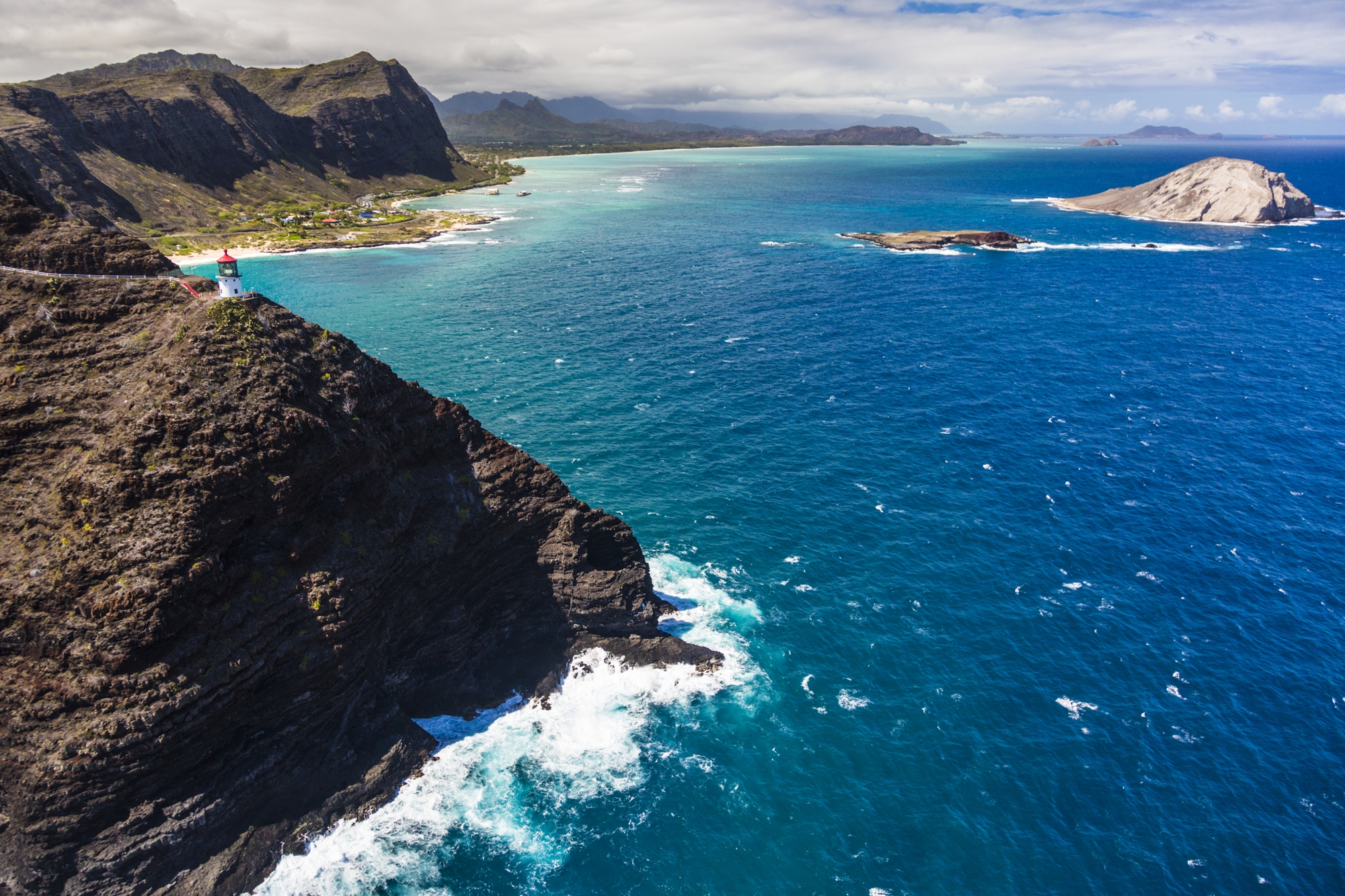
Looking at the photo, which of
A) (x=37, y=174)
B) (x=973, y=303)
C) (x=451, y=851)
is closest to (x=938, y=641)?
(x=451, y=851)

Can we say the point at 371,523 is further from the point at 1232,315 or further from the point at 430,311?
the point at 1232,315

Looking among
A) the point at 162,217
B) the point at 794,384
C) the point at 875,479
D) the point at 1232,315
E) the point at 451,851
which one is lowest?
the point at 451,851

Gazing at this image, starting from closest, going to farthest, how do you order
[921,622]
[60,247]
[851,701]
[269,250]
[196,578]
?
[196,578] < [60,247] < [851,701] < [921,622] < [269,250]

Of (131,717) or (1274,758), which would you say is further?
(1274,758)

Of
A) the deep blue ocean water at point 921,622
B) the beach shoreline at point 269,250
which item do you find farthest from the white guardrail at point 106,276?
the beach shoreline at point 269,250

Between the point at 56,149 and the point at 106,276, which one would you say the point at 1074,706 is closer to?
the point at 106,276

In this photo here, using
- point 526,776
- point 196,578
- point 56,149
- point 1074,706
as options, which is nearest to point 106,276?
point 196,578

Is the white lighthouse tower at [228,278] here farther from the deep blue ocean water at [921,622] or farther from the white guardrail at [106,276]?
the deep blue ocean water at [921,622]
